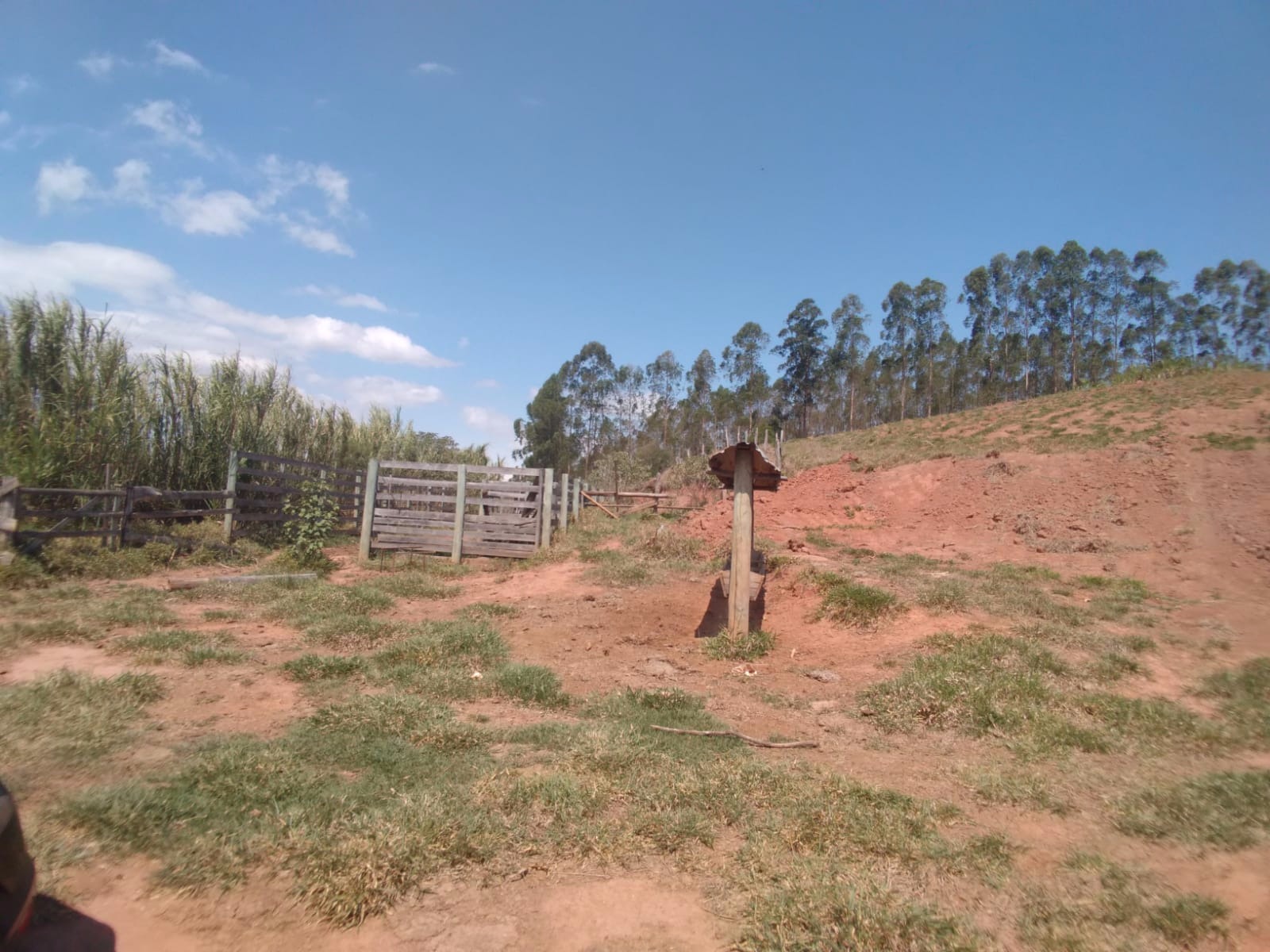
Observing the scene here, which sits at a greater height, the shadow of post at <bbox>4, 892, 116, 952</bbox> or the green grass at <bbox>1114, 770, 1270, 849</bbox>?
the green grass at <bbox>1114, 770, 1270, 849</bbox>

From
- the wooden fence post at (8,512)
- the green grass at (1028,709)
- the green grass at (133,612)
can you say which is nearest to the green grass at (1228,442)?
the green grass at (1028,709)

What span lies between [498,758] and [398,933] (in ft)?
5.61

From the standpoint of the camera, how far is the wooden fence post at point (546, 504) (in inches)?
572

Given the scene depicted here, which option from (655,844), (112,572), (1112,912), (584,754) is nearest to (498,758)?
(584,754)

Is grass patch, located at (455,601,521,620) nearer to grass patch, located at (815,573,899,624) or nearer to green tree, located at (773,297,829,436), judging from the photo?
grass patch, located at (815,573,899,624)

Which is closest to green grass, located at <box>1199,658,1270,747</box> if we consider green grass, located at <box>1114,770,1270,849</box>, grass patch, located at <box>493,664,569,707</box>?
green grass, located at <box>1114,770,1270,849</box>

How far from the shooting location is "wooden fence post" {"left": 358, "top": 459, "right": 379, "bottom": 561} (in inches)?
536

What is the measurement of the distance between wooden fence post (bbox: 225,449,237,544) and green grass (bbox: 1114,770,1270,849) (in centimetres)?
1359

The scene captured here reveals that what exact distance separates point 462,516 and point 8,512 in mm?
6805

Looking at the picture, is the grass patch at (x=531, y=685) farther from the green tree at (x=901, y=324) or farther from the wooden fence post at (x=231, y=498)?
the green tree at (x=901, y=324)

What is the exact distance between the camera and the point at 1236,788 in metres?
4.13

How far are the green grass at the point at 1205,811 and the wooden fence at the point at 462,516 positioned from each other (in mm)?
11315

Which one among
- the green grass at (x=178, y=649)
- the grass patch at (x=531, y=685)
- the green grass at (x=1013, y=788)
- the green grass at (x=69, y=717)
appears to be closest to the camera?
the green grass at (x=69, y=717)

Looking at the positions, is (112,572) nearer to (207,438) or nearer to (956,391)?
(207,438)
